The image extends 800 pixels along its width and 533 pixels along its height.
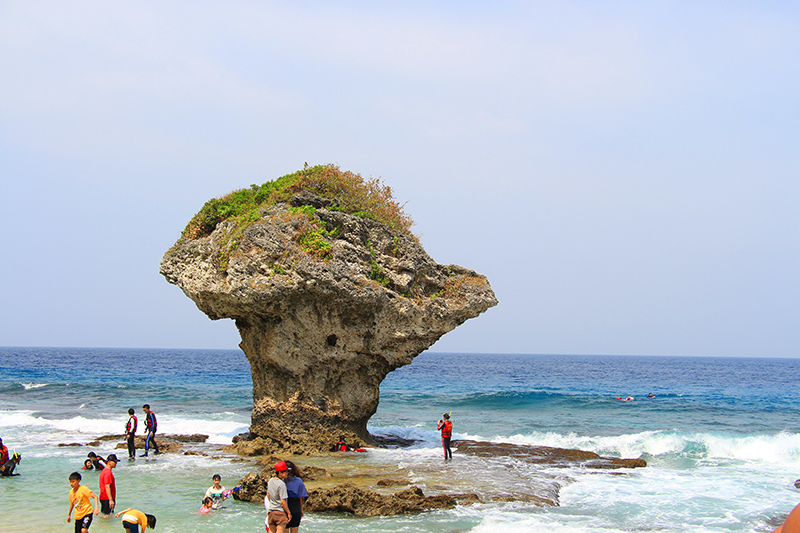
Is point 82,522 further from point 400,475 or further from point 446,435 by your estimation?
point 446,435

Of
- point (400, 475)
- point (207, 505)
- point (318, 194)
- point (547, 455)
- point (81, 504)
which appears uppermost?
point (318, 194)

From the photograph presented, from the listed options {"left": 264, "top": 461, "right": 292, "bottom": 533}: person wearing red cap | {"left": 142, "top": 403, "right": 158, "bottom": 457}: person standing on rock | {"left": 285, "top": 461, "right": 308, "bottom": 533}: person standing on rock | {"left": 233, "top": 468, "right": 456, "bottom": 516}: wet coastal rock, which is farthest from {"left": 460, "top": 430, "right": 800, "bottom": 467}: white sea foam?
{"left": 264, "top": 461, "right": 292, "bottom": 533}: person wearing red cap

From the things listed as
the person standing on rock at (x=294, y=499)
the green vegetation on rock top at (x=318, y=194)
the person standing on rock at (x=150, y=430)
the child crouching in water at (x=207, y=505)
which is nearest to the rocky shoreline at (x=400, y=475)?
the person standing on rock at (x=150, y=430)

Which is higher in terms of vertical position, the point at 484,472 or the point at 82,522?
Result: the point at 82,522

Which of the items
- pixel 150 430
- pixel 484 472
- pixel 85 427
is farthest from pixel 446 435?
pixel 85 427

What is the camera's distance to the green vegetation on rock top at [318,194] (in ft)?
57.0

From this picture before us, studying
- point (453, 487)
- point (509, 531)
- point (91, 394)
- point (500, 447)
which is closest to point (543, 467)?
point (500, 447)

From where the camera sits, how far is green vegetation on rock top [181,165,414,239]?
17.4 m

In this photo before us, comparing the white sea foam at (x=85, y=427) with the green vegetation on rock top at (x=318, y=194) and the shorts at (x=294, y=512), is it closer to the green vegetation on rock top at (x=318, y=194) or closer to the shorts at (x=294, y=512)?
the green vegetation on rock top at (x=318, y=194)

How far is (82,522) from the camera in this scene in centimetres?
880

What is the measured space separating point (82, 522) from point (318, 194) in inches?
431

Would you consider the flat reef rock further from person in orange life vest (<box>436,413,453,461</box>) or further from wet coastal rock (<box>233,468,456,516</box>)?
wet coastal rock (<box>233,468,456,516</box>)

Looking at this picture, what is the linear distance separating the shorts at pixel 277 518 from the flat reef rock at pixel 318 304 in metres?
7.68

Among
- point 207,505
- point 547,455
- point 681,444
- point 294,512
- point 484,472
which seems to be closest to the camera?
point 294,512
